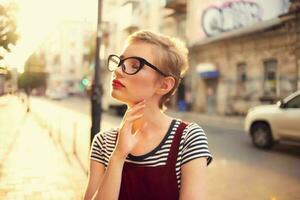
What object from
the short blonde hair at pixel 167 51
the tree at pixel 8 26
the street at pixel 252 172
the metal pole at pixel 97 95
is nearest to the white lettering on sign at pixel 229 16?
the street at pixel 252 172

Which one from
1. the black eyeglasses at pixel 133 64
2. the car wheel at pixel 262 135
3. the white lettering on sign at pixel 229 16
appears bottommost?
the car wheel at pixel 262 135

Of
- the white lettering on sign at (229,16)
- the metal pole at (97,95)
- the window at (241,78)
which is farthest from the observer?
the white lettering on sign at (229,16)

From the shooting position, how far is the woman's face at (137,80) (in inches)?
74.5

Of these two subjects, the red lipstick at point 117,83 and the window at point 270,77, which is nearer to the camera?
the red lipstick at point 117,83

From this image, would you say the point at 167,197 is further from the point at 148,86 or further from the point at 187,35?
the point at 187,35

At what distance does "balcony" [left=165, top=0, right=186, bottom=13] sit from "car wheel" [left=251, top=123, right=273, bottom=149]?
2198cm

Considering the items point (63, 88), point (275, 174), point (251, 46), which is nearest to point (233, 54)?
point (251, 46)

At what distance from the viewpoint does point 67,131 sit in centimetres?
1709

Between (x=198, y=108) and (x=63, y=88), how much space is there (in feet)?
213

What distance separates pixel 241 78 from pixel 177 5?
9.92 meters

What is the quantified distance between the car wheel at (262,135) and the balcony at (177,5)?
2198cm

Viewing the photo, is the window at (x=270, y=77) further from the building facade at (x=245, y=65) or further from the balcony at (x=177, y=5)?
the balcony at (x=177, y=5)

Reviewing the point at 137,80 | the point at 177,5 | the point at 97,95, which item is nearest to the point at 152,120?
the point at 137,80

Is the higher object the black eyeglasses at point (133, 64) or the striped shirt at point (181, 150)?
the black eyeglasses at point (133, 64)
